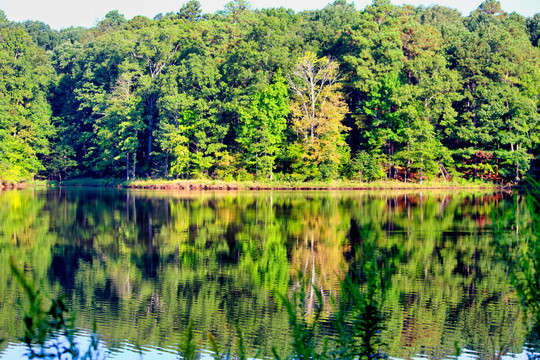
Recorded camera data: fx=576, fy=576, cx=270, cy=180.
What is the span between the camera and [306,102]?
169ft

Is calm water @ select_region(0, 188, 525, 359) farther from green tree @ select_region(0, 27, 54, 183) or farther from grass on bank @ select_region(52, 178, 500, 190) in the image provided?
green tree @ select_region(0, 27, 54, 183)

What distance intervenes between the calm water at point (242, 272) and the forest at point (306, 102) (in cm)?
2234

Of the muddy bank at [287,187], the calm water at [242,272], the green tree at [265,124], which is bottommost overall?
the calm water at [242,272]

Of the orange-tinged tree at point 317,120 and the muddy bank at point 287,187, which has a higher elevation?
the orange-tinged tree at point 317,120

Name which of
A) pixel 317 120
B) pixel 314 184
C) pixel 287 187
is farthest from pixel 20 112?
pixel 314 184

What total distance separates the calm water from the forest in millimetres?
22343

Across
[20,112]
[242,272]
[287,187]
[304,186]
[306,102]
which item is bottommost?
[242,272]

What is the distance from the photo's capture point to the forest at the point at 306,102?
4900 cm

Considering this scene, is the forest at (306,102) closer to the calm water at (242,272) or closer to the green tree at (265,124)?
the green tree at (265,124)

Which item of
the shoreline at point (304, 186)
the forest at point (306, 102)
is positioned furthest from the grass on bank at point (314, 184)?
the forest at point (306, 102)

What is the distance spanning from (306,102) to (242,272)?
3871cm

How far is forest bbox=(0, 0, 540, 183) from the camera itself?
4900 cm

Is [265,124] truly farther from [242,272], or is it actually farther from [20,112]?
[242,272]

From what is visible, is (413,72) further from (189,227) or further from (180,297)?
(180,297)
